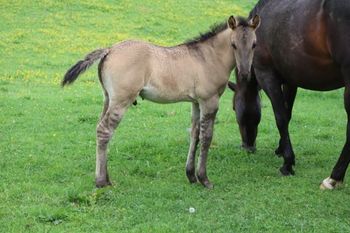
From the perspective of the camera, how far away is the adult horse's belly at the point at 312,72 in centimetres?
695

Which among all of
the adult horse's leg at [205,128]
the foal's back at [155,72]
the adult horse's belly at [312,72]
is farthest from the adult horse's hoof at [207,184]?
the adult horse's belly at [312,72]

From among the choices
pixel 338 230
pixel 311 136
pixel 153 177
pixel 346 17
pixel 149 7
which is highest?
pixel 346 17

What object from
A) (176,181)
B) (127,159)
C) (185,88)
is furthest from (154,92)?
(127,159)

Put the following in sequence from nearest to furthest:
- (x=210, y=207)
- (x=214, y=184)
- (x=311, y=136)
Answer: (x=210, y=207), (x=214, y=184), (x=311, y=136)

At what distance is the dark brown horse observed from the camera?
661cm

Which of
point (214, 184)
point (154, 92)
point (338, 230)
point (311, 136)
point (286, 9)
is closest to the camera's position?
point (338, 230)

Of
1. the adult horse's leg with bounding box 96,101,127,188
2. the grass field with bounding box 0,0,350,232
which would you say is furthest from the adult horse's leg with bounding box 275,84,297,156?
the adult horse's leg with bounding box 96,101,127,188

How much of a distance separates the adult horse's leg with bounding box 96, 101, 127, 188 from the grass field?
0.55 feet

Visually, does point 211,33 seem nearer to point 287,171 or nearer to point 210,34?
point 210,34

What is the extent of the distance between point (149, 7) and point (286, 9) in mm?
18890

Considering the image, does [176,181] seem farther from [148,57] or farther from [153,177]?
[148,57]

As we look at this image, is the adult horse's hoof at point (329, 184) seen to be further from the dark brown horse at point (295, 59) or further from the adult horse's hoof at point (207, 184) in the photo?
the adult horse's hoof at point (207, 184)

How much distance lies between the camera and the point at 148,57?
255 inches

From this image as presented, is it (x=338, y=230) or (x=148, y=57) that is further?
(x=148, y=57)
